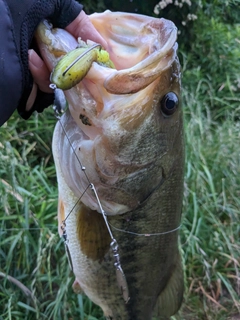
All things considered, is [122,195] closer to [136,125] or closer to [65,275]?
[136,125]

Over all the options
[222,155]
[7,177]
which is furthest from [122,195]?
[222,155]

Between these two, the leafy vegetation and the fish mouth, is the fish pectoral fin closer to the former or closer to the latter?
the leafy vegetation

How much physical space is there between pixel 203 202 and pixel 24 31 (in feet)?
7.29

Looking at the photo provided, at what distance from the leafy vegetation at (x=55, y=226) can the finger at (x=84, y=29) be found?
4.86ft

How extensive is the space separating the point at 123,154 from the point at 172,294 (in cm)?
79

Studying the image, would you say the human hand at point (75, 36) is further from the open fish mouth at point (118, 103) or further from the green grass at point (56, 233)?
the green grass at point (56, 233)

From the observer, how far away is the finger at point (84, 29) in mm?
1538

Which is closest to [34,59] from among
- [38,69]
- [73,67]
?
[38,69]

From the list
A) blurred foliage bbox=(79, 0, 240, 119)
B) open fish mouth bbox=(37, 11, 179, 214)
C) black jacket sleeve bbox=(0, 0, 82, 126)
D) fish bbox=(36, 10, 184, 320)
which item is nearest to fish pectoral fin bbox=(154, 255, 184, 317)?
fish bbox=(36, 10, 184, 320)

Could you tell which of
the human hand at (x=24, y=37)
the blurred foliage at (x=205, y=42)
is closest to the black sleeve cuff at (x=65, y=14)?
the human hand at (x=24, y=37)

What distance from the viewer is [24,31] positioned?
4.61ft

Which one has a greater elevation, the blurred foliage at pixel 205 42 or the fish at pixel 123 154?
the fish at pixel 123 154

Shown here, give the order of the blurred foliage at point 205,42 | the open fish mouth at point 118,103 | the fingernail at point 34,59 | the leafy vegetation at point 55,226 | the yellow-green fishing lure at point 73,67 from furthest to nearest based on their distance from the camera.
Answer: the blurred foliage at point 205,42, the leafy vegetation at point 55,226, the fingernail at point 34,59, the open fish mouth at point 118,103, the yellow-green fishing lure at point 73,67

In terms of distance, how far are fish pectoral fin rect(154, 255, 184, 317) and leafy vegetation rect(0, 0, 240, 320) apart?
764 mm
